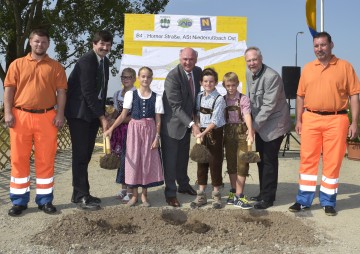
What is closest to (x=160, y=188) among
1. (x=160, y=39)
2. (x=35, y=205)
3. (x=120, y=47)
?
(x=35, y=205)

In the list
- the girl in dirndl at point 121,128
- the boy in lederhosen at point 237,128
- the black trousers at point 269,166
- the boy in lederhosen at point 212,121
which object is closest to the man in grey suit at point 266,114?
the black trousers at point 269,166

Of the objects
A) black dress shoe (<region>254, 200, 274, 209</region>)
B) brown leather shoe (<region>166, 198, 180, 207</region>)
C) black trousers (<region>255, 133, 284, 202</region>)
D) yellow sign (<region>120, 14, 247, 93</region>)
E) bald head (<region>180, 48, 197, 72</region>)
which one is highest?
yellow sign (<region>120, 14, 247, 93</region>)

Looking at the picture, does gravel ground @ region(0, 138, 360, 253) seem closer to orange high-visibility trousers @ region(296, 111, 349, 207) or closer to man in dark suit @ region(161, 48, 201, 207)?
orange high-visibility trousers @ region(296, 111, 349, 207)

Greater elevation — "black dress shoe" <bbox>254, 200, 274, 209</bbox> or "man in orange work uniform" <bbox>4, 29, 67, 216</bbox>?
"man in orange work uniform" <bbox>4, 29, 67, 216</bbox>

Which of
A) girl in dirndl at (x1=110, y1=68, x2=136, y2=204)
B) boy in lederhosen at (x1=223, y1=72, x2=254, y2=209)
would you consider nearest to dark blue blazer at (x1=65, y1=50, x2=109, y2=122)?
girl in dirndl at (x1=110, y1=68, x2=136, y2=204)

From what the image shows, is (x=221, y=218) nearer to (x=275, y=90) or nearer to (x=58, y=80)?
(x=275, y=90)

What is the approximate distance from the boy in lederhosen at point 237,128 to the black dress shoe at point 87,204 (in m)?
1.57

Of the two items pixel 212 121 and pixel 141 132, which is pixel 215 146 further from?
pixel 141 132

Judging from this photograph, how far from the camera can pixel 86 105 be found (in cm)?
443

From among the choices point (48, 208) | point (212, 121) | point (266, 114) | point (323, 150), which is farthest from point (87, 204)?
point (323, 150)

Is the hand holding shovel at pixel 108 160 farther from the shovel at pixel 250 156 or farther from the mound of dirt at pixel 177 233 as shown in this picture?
the shovel at pixel 250 156

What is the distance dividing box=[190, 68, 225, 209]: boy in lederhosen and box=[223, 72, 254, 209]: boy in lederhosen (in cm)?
13

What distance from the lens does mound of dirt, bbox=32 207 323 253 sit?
10.9 feet

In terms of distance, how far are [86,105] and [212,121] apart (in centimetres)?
138
